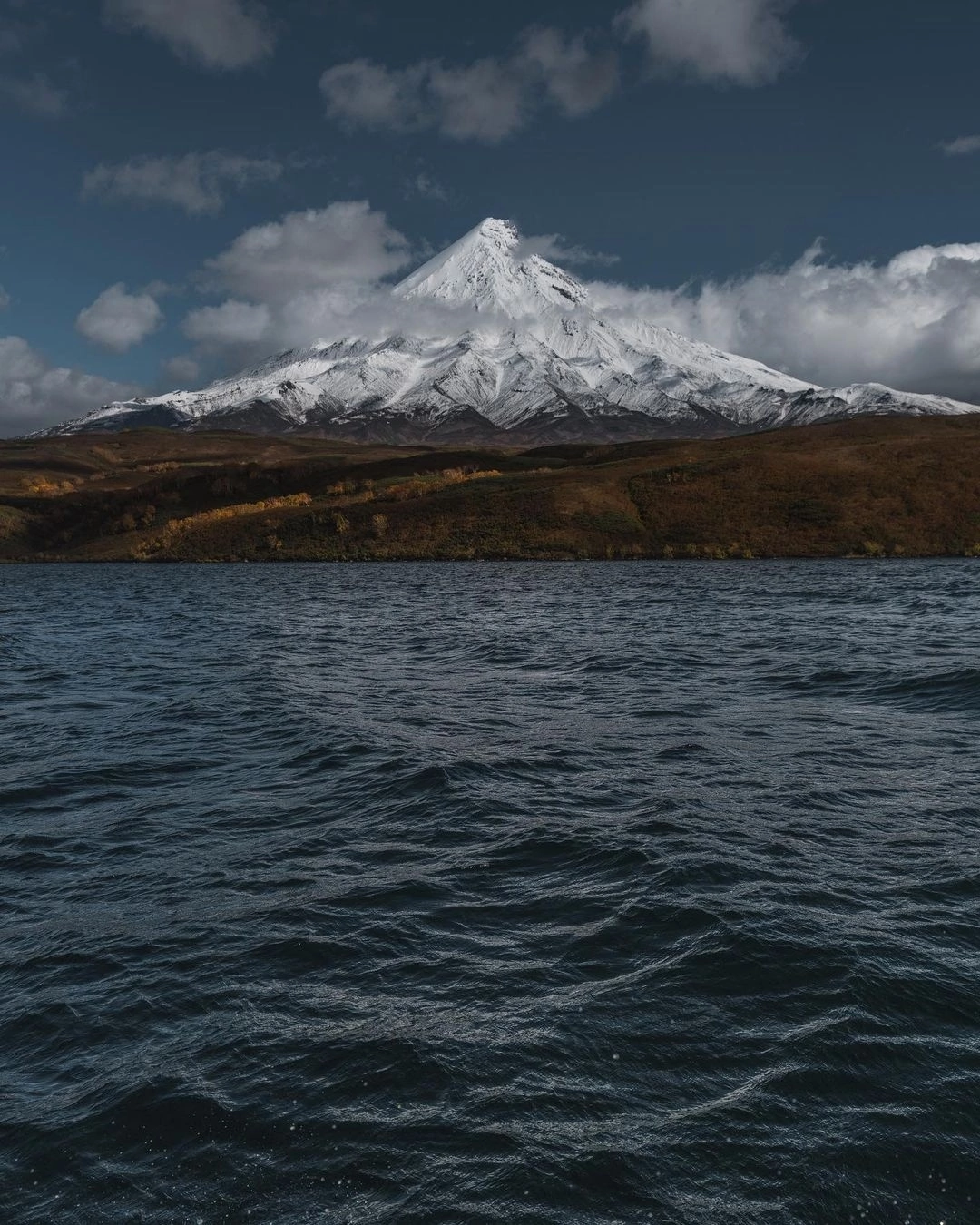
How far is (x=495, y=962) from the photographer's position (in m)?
10.9

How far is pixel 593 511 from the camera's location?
116 meters

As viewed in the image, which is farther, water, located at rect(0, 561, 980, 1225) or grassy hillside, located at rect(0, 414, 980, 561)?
grassy hillside, located at rect(0, 414, 980, 561)

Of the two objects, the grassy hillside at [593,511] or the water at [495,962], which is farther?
the grassy hillside at [593,511]

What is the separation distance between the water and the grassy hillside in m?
82.7

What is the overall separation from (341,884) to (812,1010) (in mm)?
6599

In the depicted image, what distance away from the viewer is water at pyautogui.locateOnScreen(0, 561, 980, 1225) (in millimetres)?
Answer: 7508

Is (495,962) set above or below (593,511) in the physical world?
above

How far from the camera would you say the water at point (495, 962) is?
7.51 metres

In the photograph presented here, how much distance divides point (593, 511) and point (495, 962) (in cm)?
10759

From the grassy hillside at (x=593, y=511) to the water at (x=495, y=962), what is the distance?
271 feet

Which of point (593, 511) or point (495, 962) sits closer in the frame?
point (495, 962)

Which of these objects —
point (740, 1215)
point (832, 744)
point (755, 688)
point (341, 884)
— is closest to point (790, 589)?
point (755, 688)

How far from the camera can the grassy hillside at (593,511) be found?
10594cm

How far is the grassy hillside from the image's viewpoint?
105938mm
